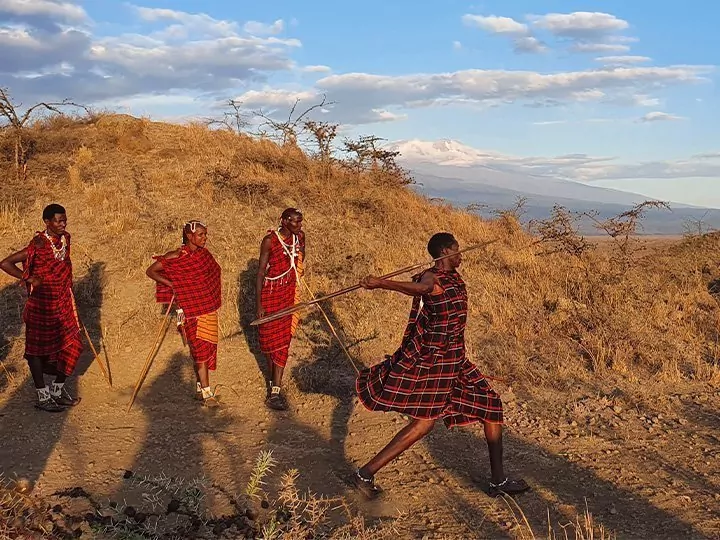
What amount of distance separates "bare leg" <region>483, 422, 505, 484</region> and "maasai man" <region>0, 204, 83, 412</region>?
13.1 ft

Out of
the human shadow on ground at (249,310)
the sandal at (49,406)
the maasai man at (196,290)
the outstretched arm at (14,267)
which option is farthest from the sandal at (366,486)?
the outstretched arm at (14,267)

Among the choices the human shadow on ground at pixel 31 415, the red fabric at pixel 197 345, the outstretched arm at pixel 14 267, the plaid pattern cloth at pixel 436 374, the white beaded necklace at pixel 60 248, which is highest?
the white beaded necklace at pixel 60 248

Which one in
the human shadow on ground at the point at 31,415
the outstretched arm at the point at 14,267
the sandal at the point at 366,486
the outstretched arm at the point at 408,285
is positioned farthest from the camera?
the outstretched arm at the point at 14,267

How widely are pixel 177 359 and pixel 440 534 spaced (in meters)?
4.57

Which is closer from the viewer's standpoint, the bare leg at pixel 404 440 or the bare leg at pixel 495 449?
the bare leg at pixel 404 440

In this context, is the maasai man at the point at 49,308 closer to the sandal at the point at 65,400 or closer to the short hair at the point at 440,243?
the sandal at the point at 65,400

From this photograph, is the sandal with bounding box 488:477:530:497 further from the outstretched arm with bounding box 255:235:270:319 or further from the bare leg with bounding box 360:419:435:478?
the outstretched arm with bounding box 255:235:270:319

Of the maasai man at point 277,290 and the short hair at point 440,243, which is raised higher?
the short hair at point 440,243

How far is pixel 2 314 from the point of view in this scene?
852 centimetres

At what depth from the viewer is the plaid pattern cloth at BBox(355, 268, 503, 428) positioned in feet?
14.5

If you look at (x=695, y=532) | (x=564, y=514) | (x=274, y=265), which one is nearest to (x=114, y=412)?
(x=274, y=265)

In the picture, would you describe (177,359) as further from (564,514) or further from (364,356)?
(564,514)

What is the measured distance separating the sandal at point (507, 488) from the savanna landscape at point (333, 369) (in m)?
0.08

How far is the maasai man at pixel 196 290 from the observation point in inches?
257
